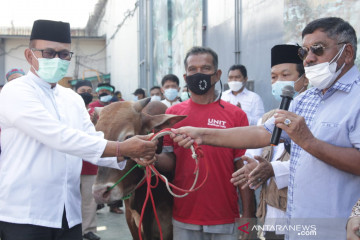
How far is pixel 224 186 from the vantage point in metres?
3.18

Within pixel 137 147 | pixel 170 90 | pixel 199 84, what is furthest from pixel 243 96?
pixel 137 147

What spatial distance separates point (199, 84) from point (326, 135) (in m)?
1.25

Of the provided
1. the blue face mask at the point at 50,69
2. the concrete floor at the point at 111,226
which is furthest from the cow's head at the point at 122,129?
the concrete floor at the point at 111,226

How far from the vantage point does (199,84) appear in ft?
10.8

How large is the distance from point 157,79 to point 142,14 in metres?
3.69

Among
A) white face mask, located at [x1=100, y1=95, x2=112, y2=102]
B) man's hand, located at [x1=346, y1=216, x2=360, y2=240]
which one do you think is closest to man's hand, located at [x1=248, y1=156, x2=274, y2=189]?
man's hand, located at [x1=346, y1=216, x2=360, y2=240]

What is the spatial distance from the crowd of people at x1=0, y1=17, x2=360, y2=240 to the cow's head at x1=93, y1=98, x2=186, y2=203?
0.44 ft

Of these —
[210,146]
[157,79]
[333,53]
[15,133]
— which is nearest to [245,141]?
[210,146]

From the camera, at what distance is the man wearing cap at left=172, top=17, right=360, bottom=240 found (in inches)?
88.9

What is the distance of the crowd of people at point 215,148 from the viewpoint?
2.31 m

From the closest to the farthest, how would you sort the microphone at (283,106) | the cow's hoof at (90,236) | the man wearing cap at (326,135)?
the man wearing cap at (326,135) < the microphone at (283,106) < the cow's hoof at (90,236)

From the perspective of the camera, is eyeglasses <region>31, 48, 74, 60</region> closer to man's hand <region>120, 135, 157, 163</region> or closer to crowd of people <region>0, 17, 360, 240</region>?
crowd of people <region>0, 17, 360, 240</region>

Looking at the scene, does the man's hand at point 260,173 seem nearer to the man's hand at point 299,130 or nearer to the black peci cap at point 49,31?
the man's hand at point 299,130

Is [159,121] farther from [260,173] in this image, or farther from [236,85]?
[236,85]
